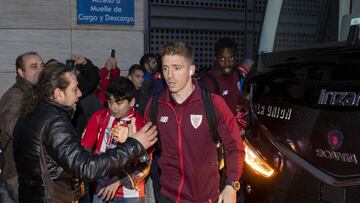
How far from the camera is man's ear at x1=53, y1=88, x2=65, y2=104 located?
2.96 m

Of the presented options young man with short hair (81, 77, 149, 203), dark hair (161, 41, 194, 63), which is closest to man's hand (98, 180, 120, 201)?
young man with short hair (81, 77, 149, 203)

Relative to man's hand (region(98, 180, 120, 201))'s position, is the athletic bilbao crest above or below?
above

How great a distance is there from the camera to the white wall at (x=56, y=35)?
8203mm

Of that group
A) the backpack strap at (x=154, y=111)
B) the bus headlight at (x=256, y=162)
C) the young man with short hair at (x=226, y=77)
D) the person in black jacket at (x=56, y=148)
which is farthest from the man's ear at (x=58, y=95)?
the young man with short hair at (x=226, y=77)

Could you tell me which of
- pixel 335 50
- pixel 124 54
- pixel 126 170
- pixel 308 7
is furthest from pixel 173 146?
pixel 124 54

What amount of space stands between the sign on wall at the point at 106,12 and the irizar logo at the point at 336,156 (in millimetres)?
6682

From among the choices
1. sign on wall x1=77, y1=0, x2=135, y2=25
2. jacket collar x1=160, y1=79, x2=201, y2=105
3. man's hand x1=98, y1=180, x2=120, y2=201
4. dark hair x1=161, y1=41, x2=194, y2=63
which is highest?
sign on wall x1=77, y1=0, x2=135, y2=25

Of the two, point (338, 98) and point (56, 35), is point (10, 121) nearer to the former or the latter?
point (338, 98)

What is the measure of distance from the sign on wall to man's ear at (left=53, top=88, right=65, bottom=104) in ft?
19.7

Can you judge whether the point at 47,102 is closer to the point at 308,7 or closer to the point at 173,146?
the point at 173,146

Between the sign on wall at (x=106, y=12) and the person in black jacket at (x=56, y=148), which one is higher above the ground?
the sign on wall at (x=106, y=12)

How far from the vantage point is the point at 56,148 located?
275cm

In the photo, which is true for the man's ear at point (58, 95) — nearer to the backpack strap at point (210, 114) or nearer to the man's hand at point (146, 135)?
the man's hand at point (146, 135)

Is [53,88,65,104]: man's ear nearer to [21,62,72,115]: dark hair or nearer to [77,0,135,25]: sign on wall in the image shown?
[21,62,72,115]: dark hair
